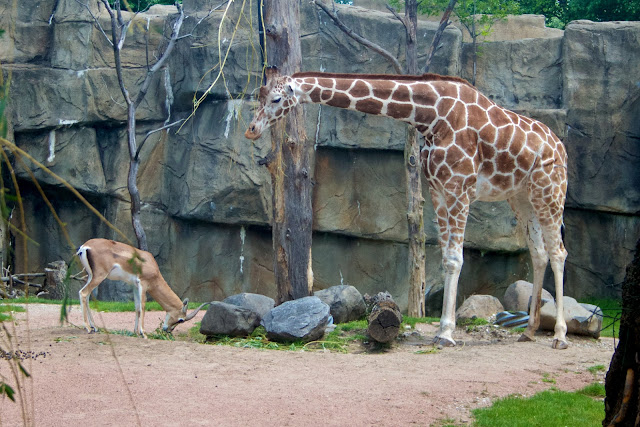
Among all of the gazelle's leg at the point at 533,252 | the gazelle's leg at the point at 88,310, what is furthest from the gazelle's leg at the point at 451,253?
the gazelle's leg at the point at 88,310

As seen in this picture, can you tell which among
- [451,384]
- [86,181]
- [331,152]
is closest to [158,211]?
[86,181]

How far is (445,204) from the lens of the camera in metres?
7.82

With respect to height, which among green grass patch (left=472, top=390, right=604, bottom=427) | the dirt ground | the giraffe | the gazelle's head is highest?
the giraffe

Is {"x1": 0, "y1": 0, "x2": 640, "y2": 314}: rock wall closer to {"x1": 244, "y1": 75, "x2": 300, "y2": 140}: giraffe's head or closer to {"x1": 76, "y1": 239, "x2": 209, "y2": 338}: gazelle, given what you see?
{"x1": 76, "y1": 239, "x2": 209, "y2": 338}: gazelle

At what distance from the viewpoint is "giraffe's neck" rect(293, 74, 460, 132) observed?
7.79 metres

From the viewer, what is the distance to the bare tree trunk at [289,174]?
939 cm

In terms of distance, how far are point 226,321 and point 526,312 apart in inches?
158

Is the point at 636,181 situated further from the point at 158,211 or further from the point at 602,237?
the point at 158,211

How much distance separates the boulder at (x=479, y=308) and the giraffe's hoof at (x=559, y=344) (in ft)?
6.29

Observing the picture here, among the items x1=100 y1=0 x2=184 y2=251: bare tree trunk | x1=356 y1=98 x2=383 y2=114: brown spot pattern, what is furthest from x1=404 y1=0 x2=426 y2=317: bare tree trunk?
x1=100 y1=0 x2=184 y2=251: bare tree trunk

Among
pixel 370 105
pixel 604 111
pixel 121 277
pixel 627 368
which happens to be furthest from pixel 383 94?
pixel 604 111

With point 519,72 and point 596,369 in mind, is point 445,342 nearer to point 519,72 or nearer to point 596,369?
point 596,369

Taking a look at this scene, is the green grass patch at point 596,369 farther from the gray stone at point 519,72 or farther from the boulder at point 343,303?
the gray stone at point 519,72

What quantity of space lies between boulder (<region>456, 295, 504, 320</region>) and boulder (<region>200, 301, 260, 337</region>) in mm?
3175
